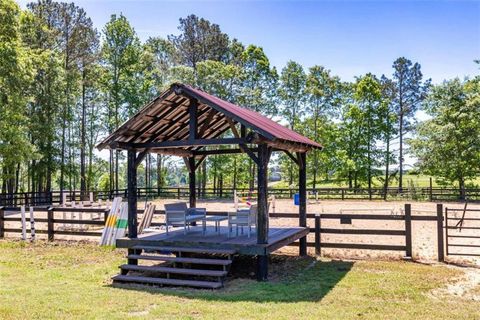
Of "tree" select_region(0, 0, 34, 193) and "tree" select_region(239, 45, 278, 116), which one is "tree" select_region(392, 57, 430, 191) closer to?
"tree" select_region(239, 45, 278, 116)

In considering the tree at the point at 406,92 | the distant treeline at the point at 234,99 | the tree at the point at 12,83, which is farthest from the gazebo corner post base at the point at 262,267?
the tree at the point at 406,92

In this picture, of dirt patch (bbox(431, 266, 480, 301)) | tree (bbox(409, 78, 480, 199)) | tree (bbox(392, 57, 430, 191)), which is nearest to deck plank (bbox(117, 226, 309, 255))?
dirt patch (bbox(431, 266, 480, 301))

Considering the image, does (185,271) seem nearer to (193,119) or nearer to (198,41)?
(193,119)

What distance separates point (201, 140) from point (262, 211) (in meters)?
2.12

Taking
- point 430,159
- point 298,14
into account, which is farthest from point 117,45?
point 430,159

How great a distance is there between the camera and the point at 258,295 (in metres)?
7.41

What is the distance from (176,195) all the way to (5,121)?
1539cm

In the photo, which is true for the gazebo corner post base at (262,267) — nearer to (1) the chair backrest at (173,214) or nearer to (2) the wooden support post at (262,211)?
(2) the wooden support post at (262,211)

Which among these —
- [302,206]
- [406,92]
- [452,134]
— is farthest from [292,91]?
[302,206]

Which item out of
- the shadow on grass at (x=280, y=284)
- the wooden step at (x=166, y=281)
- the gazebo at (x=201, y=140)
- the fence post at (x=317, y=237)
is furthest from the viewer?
the fence post at (x=317, y=237)

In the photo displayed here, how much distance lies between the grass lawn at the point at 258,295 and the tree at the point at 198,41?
31399 millimetres

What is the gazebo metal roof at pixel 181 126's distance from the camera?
889cm

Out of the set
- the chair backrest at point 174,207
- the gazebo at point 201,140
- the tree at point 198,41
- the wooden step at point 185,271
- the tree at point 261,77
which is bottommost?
the wooden step at point 185,271

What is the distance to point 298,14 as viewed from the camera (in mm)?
16375
